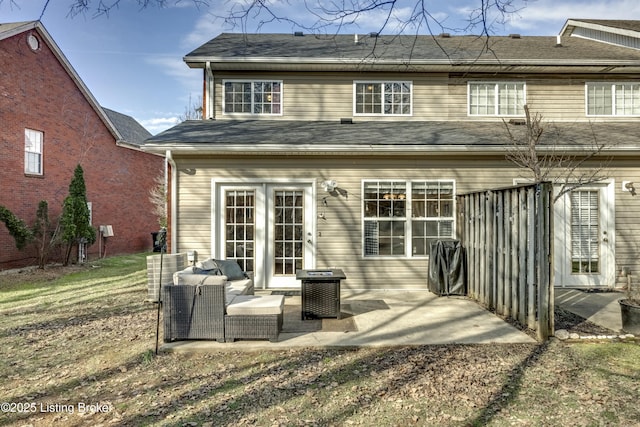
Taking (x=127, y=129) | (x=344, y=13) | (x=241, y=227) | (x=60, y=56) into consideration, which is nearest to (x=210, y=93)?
(x=241, y=227)

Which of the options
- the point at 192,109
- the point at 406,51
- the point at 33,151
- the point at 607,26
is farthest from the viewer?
the point at 192,109

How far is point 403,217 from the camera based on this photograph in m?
7.82

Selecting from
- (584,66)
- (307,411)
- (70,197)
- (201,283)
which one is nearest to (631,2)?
(584,66)

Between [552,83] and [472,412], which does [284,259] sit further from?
[552,83]

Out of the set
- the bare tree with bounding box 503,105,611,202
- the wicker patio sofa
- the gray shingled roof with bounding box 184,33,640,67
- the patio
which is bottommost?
the patio

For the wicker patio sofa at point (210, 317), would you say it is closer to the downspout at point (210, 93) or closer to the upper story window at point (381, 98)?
the downspout at point (210, 93)

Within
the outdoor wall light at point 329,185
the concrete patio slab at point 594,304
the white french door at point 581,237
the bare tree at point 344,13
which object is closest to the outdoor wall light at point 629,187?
the white french door at point 581,237

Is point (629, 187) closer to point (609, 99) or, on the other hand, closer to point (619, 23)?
point (609, 99)

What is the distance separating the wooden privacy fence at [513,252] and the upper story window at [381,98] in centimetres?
312

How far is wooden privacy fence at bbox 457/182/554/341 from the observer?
4.86 metres

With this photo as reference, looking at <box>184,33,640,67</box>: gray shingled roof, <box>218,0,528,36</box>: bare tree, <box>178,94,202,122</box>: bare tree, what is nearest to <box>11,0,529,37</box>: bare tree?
<box>218,0,528,36</box>: bare tree

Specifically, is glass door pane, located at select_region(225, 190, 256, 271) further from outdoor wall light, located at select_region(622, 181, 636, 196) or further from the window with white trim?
outdoor wall light, located at select_region(622, 181, 636, 196)

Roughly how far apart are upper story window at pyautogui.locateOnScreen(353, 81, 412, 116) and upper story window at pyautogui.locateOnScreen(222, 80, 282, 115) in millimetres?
1929

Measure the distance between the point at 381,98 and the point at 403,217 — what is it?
10.6ft
